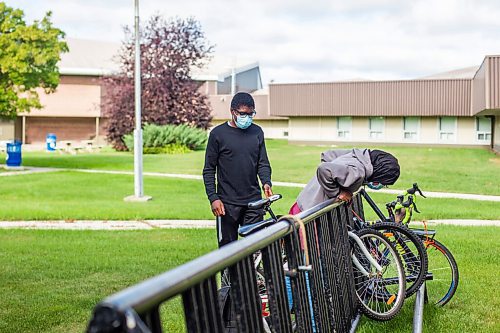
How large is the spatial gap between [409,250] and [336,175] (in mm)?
1087

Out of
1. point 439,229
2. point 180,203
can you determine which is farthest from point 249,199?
point 180,203

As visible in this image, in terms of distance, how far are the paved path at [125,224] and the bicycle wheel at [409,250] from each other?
7948 millimetres

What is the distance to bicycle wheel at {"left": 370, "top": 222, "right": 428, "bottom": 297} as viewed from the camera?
6.53 metres

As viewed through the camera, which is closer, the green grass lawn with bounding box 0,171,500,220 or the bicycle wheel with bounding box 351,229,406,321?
the bicycle wheel with bounding box 351,229,406,321

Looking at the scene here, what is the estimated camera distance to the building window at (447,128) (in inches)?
1916

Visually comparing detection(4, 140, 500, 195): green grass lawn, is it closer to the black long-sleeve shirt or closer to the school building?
the school building

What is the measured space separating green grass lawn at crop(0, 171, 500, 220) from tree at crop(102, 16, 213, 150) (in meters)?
19.8

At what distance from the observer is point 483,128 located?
47906mm

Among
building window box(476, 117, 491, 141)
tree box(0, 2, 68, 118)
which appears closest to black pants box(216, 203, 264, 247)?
tree box(0, 2, 68, 118)

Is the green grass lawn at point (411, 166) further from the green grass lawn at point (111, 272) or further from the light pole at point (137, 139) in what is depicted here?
the green grass lawn at point (111, 272)

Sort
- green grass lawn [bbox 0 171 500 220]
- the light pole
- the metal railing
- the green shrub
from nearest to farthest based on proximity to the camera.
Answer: the metal railing → green grass lawn [bbox 0 171 500 220] → the light pole → the green shrub

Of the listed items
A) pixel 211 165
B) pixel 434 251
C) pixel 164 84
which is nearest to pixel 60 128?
pixel 164 84

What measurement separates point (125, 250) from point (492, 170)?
21237 mm

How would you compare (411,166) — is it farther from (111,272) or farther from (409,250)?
(409,250)
